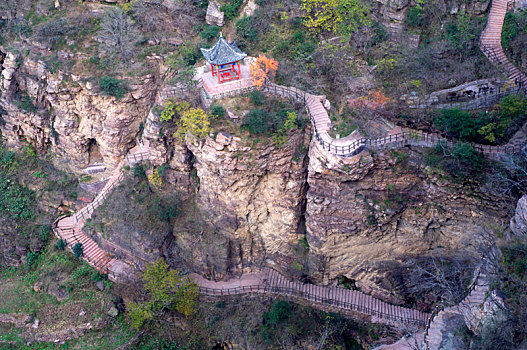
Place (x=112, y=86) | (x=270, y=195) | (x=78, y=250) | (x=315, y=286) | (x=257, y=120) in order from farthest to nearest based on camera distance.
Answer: (x=78, y=250) < (x=112, y=86) < (x=315, y=286) < (x=270, y=195) < (x=257, y=120)

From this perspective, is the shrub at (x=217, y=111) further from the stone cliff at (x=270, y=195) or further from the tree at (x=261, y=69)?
the tree at (x=261, y=69)

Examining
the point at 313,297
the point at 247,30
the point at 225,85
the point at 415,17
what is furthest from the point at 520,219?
the point at 247,30

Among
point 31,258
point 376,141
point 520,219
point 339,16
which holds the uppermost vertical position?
point 339,16

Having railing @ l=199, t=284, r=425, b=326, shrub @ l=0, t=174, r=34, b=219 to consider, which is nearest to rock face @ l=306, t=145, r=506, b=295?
railing @ l=199, t=284, r=425, b=326

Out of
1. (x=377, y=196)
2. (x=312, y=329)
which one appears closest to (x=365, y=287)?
(x=312, y=329)

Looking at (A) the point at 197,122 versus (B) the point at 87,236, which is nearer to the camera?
(A) the point at 197,122

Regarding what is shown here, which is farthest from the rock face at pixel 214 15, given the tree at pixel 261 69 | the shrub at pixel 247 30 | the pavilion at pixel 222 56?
the tree at pixel 261 69

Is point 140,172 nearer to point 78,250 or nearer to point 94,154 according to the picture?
point 94,154
